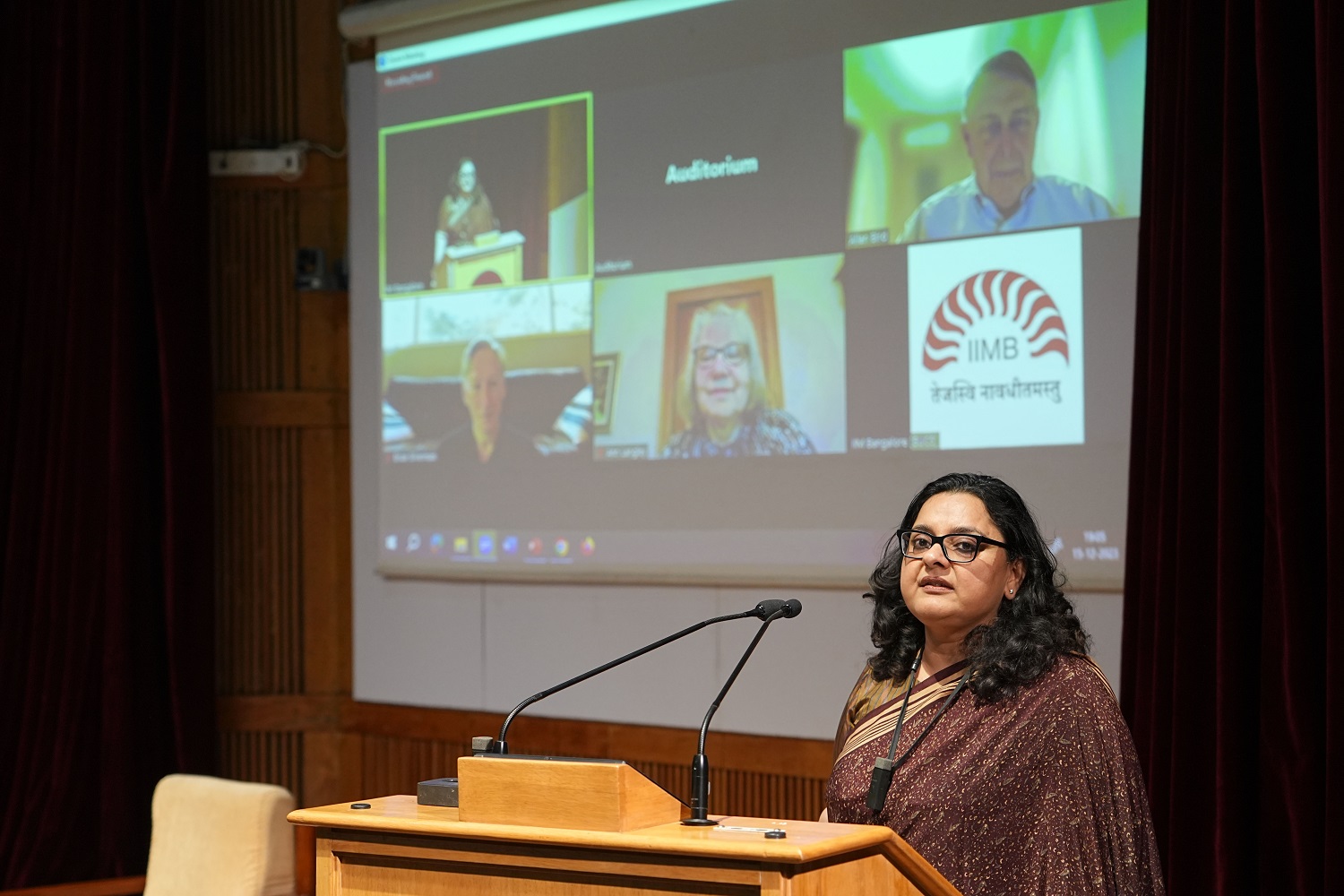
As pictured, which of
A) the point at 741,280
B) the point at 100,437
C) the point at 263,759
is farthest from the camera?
the point at 263,759

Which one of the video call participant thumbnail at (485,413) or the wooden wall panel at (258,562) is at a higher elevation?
the video call participant thumbnail at (485,413)

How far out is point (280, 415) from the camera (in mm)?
4945

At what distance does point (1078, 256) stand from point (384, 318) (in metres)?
2.32

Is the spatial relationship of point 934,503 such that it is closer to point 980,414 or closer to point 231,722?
point 980,414

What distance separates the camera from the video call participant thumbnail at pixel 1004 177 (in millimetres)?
3486

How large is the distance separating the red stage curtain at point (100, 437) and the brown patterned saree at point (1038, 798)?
3.27 meters

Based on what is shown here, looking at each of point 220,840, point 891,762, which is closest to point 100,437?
point 220,840

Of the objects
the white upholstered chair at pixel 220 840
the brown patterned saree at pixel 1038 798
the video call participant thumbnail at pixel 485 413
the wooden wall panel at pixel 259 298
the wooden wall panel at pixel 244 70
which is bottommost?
the white upholstered chair at pixel 220 840

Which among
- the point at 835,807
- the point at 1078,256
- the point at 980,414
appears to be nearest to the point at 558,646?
the point at 980,414

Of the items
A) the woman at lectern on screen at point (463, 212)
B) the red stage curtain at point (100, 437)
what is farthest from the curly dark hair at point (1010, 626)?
the red stage curtain at point (100, 437)

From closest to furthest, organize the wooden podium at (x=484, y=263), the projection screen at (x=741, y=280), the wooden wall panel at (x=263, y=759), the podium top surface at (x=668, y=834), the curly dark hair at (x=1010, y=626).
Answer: the podium top surface at (x=668, y=834)
the curly dark hair at (x=1010, y=626)
the projection screen at (x=741, y=280)
the wooden podium at (x=484, y=263)
the wooden wall panel at (x=263, y=759)

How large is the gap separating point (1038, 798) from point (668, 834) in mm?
669

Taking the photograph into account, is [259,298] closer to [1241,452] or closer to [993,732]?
[1241,452]

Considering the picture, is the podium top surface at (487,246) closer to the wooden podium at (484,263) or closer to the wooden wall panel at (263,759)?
the wooden podium at (484,263)
